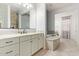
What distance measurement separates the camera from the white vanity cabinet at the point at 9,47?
5.56 feet

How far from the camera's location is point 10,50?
187 cm

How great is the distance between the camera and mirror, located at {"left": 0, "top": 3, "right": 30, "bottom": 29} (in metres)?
2.52

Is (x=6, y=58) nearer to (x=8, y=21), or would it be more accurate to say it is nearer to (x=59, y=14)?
(x=8, y=21)

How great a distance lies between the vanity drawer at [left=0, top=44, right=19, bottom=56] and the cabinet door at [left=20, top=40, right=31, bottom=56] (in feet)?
0.58

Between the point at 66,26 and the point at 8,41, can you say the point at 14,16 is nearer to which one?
the point at 8,41

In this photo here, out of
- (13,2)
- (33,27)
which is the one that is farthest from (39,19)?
(13,2)

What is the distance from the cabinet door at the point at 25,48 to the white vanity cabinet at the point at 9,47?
0.17 metres

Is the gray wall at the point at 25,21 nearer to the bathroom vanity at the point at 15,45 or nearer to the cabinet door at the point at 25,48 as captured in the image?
the bathroom vanity at the point at 15,45

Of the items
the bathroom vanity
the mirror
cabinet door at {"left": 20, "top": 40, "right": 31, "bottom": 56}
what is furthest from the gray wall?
cabinet door at {"left": 20, "top": 40, "right": 31, "bottom": 56}

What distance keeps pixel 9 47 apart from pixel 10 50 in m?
0.07

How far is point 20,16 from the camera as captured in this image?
10.6 feet

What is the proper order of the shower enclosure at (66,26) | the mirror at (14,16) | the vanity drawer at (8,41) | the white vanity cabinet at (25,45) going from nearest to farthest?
1. the vanity drawer at (8,41)
2. the white vanity cabinet at (25,45)
3. the mirror at (14,16)
4. the shower enclosure at (66,26)

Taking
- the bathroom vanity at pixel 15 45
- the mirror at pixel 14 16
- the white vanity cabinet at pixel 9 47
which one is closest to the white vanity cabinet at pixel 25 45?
the bathroom vanity at pixel 15 45

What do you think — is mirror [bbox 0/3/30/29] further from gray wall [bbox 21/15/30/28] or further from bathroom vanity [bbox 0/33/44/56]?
bathroom vanity [bbox 0/33/44/56]
